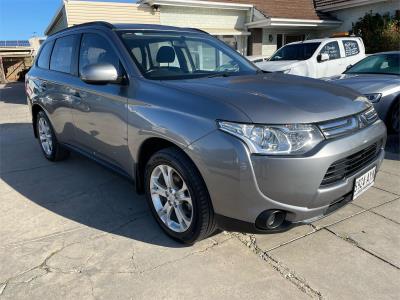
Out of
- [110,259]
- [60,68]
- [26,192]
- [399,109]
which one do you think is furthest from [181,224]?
[399,109]

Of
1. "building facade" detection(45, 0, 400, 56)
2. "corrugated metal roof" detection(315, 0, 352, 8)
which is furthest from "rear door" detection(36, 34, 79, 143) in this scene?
"corrugated metal roof" detection(315, 0, 352, 8)

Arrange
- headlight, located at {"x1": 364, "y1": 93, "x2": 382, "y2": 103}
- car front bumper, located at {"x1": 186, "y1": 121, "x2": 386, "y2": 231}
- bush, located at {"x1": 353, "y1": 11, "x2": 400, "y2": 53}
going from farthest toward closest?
bush, located at {"x1": 353, "y1": 11, "x2": 400, "y2": 53}, headlight, located at {"x1": 364, "y1": 93, "x2": 382, "y2": 103}, car front bumper, located at {"x1": 186, "y1": 121, "x2": 386, "y2": 231}

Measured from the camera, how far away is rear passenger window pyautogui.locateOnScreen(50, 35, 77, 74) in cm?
415

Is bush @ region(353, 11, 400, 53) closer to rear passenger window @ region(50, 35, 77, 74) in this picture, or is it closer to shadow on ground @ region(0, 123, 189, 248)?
rear passenger window @ region(50, 35, 77, 74)

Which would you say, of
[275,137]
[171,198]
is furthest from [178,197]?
[275,137]

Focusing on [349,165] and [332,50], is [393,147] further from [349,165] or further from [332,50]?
[332,50]

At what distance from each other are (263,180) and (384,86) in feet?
13.4

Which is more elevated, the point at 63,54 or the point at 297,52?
the point at 63,54

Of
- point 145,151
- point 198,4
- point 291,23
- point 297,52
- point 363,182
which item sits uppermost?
point 198,4

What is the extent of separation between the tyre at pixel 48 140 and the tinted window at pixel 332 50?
26.6 ft

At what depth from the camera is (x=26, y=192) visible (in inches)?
164

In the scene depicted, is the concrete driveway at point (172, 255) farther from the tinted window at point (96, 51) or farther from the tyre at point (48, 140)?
the tinted window at point (96, 51)

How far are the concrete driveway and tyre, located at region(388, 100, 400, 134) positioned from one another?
179 cm

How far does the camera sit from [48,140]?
16.9ft
